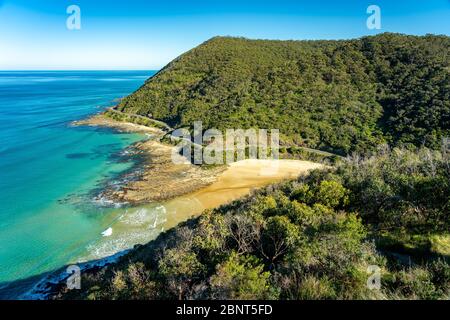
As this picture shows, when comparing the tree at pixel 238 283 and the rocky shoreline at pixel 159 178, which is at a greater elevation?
the tree at pixel 238 283

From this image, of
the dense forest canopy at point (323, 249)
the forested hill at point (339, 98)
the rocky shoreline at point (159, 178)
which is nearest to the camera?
the dense forest canopy at point (323, 249)

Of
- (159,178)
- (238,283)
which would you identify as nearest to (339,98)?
(159,178)

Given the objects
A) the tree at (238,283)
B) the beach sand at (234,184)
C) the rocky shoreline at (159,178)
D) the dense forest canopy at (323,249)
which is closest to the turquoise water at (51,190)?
the rocky shoreline at (159,178)

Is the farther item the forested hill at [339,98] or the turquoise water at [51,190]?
the forested hill at [339,98]

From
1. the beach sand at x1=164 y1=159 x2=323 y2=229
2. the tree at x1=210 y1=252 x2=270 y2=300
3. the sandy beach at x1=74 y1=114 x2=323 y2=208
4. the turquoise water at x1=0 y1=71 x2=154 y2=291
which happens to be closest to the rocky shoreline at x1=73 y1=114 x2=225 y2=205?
the sandy beach at x1=74 y1=114 x2=323 y2=208

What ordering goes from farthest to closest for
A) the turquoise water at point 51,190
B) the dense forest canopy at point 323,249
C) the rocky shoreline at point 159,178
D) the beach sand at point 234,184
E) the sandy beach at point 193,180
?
the rocky shoreline at point 159,178 → the sandy beach at point 193,180 → the beach sand at point 234,184 → the turquoise water at point 51,190 → the dense forest canopy at point 323,249

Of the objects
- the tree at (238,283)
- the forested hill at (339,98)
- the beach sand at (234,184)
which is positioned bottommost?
the beach sand at (234,184)

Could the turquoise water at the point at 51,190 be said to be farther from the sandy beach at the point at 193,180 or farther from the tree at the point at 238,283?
the tree at the point at 238,283
